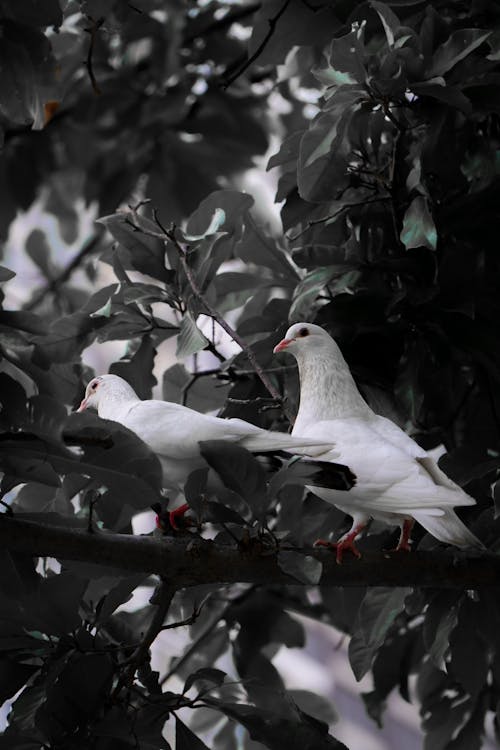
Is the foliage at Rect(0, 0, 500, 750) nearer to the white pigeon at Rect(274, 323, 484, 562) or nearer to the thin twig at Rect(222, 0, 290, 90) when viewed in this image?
the thin twig at Rect(222, 0, 290, 90)

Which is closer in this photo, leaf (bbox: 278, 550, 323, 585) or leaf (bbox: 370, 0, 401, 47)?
leaf (bbox: 278, 550, 323, 585)

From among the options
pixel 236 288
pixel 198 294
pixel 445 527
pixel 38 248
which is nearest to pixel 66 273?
pixel 38 248

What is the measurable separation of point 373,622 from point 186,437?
2.23 feet

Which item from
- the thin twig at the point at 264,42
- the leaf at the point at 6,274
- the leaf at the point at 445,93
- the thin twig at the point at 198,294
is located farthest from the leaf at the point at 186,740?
the thin twig at the point at 264,42

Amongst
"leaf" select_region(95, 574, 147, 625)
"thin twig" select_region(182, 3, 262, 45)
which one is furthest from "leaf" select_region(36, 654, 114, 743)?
"thin twig" select_region(182, 3, 262, 45)

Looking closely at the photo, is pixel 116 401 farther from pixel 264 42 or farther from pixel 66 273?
pixel 66 273

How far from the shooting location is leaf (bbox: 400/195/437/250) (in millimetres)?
2219

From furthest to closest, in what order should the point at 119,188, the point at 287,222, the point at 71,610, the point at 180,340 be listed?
the point at 119,188 → the point at 287,222 → the point at 180,340 → the point at 71,610

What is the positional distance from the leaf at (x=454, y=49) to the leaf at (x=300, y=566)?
1.18 m

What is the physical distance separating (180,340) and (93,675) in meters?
0.70

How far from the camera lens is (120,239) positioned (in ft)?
8.20

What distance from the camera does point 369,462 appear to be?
1.87m

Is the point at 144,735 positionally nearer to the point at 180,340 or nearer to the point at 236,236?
the point at 180,340

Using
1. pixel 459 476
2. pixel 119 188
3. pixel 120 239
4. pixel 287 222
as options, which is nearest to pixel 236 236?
pixel 287 222
